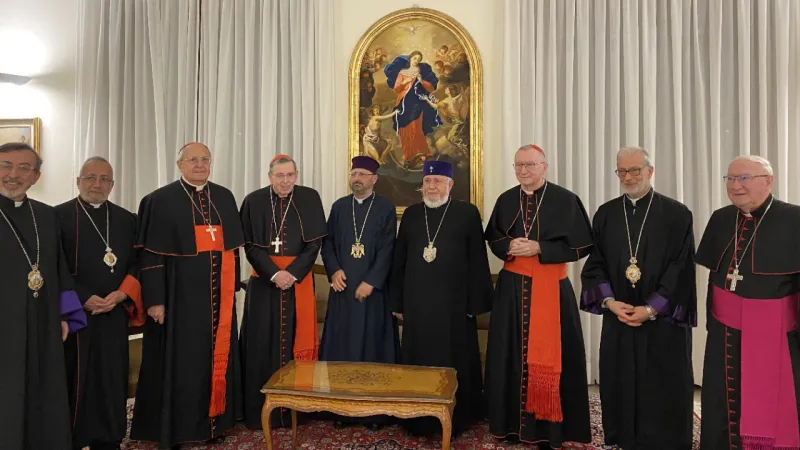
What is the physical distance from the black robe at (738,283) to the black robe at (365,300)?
6.66 feet

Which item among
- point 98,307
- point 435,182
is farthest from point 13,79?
point 435,182

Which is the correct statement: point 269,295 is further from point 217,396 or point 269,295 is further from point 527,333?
point 527,333

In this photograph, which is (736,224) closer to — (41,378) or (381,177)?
(381,177)

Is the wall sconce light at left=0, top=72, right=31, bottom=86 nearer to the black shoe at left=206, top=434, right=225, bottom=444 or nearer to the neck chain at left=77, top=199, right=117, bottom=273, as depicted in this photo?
the neck chain at left=77, top=199, right=117, bottom=273

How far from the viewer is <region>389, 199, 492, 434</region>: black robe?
12.3 feet

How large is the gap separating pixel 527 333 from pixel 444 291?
61 centimetres

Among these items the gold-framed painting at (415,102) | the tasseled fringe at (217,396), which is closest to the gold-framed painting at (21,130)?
the gold-framed painting at (415,102)

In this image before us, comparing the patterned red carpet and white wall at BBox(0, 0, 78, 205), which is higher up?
white wall at BBox(0, 0, 78, 205)

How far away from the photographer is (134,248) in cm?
361

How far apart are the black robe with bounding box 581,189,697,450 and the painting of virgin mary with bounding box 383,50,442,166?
7.82ft

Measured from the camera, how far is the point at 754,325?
2.82 meters

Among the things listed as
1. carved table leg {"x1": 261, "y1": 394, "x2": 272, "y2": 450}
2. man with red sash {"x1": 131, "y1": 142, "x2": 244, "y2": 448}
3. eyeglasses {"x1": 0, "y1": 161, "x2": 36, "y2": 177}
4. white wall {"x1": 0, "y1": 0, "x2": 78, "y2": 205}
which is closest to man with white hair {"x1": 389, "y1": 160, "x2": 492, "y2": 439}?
carved table leg {"x1": 261, "y1": 394, "x2": 272, "y2": 450}

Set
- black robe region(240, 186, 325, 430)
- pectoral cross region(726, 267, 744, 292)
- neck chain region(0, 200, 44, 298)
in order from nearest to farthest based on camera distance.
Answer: neck chain region(0, 200, 44, 298)
pectoral cross region(726, 267, 744, 292)
black robe region(240, 186, 325, 430)

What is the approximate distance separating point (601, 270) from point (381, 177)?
2548 mm
